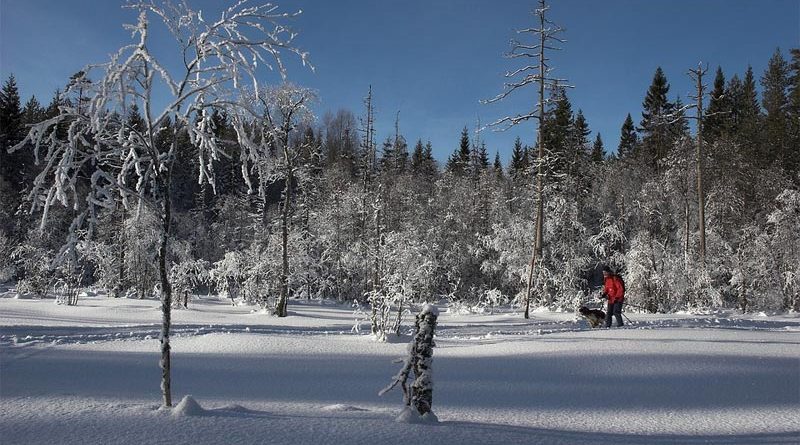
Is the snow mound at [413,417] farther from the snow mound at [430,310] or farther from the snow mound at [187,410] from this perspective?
the snow mound at [187,410]

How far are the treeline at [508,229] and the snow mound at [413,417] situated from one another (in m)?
7.14

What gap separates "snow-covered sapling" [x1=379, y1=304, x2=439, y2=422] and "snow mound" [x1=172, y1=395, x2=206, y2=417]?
1726 mm

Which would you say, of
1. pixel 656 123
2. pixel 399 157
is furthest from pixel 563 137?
pixel 399 157

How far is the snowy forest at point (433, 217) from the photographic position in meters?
4.82

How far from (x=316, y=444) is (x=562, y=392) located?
14.0 ft

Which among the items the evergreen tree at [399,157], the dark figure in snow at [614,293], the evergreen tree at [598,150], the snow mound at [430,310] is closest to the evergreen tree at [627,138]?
the evergreen tree at [598,150]

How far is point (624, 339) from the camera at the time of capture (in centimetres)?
1052

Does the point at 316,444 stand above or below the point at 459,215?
below

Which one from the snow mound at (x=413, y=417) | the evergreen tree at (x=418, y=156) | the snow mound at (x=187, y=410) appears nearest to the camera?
the snow mound at (x=187, y=410)

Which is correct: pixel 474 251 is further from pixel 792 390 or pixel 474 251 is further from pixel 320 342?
pixel 792 390

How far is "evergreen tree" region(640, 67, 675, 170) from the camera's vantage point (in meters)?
37.2

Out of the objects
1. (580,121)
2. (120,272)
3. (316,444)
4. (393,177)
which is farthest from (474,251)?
(316,444)

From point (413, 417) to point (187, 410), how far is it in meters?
2.10

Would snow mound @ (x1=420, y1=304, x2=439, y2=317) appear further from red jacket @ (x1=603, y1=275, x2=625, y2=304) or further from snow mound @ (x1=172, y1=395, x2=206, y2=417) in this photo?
red jacket @ (x1=603, y1=275, x2=625, y2=304)
